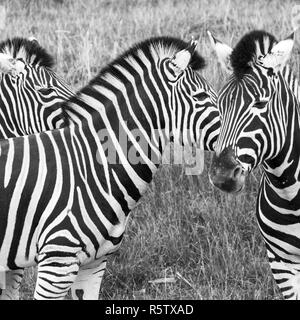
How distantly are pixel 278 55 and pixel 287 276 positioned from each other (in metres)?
1.34

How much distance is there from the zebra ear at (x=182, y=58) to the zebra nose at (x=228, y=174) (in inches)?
29.9

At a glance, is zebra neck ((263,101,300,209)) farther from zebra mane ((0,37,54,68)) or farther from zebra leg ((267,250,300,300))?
zebra mane ((0,37,54,68))

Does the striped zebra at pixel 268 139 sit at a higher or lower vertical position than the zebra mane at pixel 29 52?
lower

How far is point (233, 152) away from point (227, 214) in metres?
2.22

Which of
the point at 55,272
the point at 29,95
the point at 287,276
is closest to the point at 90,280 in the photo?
the point at 55,272

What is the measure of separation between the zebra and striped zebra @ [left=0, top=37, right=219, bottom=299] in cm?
118

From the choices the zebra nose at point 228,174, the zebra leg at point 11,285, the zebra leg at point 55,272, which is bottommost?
the zebra leg at point 11,285

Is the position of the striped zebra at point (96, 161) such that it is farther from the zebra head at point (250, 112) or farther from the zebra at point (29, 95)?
the zebra at point (29, 95)

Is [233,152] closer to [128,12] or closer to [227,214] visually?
[227,214]

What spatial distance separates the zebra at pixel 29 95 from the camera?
6.10 metres

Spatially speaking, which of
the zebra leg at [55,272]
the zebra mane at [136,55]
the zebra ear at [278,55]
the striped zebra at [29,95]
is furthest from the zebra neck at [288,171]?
the striped zebra at [29,95]

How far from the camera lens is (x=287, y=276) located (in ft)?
15.7

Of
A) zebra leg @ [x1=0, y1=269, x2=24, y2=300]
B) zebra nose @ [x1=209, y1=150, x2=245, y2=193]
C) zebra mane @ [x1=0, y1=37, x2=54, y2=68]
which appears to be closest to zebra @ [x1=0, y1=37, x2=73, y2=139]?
zebra mane @ [x1=0, y1=37, x2=54, y2=68]
